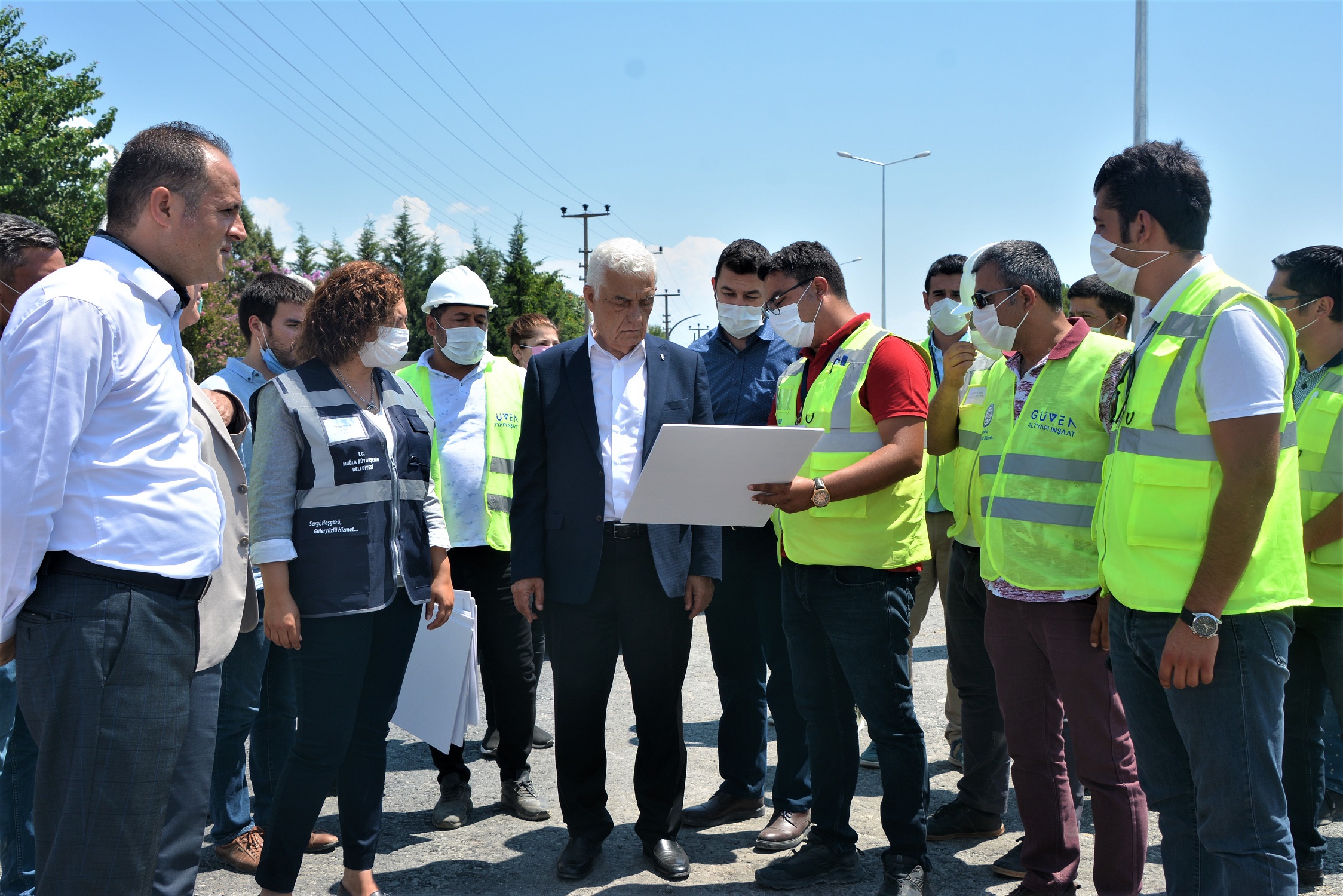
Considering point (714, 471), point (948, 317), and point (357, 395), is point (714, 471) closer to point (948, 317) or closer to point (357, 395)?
point (357, 395)

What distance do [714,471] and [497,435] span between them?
6.27 feet

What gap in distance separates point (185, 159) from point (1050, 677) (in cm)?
316

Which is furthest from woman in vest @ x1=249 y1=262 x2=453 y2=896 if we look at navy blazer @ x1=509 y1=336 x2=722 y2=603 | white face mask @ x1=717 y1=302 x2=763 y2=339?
white face mask @ x1=717 y1=302 x2=763 y2=339

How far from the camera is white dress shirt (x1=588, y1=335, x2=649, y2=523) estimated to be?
382cm

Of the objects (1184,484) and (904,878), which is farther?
(904,878)

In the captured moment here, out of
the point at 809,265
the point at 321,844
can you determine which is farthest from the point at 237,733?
the point at 809,265

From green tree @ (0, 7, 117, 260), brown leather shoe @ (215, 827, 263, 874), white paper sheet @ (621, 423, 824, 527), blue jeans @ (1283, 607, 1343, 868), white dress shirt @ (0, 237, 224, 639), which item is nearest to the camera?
white dress shirt @ (0, 237, 224, 639)

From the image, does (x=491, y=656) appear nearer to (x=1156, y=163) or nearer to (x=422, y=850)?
(x=422, y=850)

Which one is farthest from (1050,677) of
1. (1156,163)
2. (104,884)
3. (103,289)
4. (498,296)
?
(498,296)

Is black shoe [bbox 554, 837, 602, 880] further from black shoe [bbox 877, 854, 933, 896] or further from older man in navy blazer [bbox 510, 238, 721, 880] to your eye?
black shoe [bbox 877, 854, 933, 896]

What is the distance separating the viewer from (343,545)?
3.32m

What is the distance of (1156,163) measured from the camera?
107 inches

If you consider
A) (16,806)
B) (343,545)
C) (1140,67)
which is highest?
(1140,67)

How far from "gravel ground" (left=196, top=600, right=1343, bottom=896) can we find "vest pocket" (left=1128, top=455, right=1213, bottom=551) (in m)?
1.80
